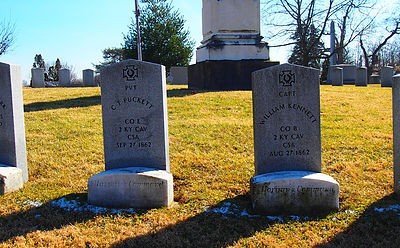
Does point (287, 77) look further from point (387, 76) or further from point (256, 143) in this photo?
point (387, 76)

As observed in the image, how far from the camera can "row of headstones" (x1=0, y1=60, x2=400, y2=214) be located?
4262 mm

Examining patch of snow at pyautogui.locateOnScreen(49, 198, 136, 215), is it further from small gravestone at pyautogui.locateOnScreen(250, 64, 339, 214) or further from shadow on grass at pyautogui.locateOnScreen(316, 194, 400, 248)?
shadow on grass at pyautogui.locateOnScreen(316, 194, 400, 248)

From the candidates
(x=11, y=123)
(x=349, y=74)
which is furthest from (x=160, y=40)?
(x=11, y=123)

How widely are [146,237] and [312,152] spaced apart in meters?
2.13

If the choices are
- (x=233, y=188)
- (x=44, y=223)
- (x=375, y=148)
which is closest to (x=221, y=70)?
(x=375, y=148)

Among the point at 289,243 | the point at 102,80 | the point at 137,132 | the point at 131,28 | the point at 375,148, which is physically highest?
the point at 131,28

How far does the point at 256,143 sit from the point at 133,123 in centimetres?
149

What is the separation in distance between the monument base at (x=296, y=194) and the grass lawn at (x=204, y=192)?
0.12 m

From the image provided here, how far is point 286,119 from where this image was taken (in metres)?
4.56

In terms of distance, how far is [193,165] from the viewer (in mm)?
5844

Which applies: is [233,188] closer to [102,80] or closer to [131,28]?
[102,80]

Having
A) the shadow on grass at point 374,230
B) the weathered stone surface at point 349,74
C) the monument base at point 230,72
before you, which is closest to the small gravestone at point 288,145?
the shadow on grass at point 374,230

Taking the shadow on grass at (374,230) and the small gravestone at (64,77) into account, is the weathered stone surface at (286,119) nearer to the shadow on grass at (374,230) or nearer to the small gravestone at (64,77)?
the shadow on grass at (374,230)

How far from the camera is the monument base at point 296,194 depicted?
166 inches
